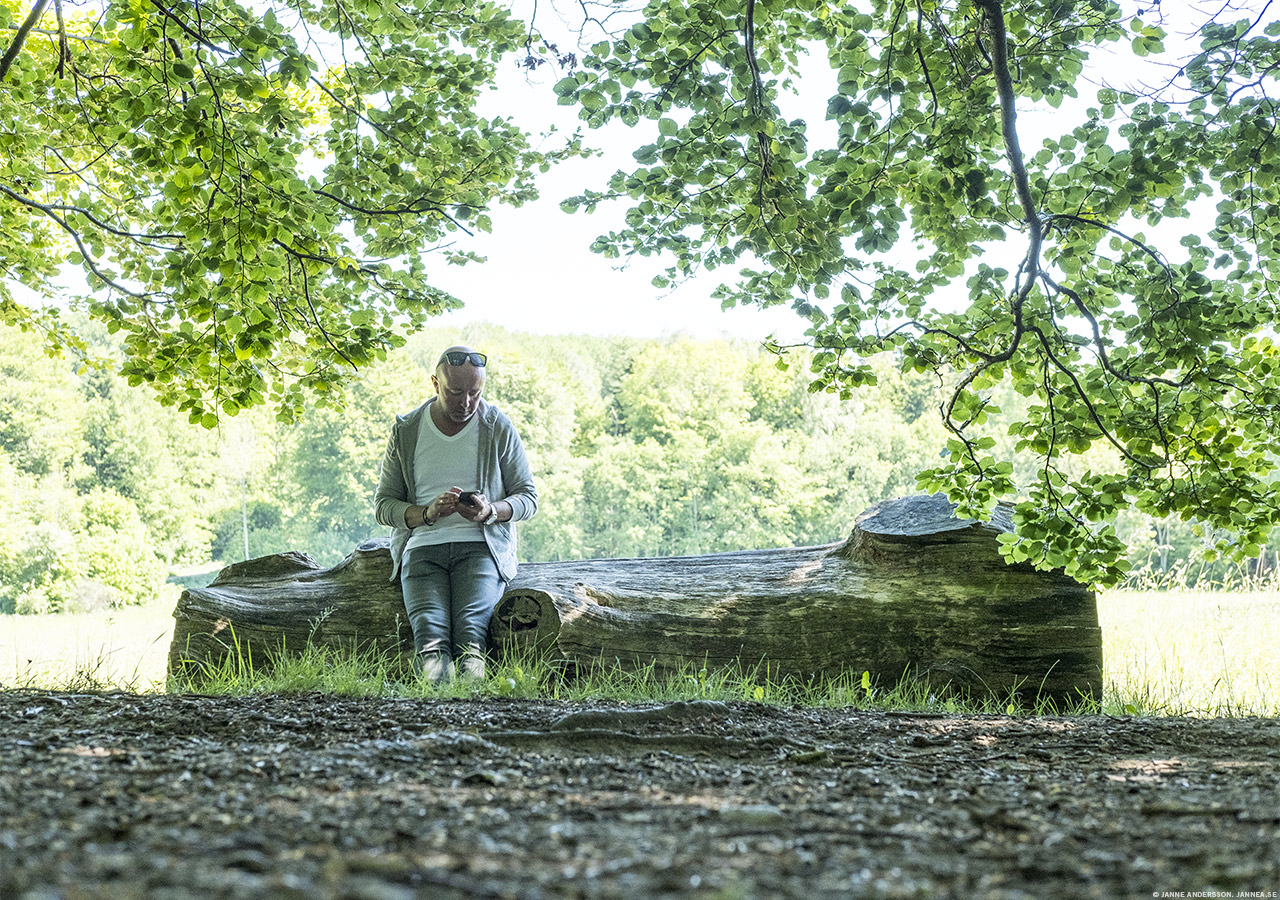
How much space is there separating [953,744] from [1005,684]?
2.33m

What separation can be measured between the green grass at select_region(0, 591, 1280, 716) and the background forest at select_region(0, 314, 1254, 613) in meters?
35.7

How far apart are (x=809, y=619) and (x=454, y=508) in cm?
217

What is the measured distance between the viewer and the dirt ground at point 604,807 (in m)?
1.34

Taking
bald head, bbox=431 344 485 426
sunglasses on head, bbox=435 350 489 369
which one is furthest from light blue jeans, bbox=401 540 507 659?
sunglasses on head, bbox=435 350 489 369

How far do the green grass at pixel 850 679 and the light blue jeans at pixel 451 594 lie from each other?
11.2 inches

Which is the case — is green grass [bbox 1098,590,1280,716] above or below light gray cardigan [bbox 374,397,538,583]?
below

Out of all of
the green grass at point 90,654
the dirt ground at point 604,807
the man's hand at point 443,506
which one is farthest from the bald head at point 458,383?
the dirt ground at point 604,807

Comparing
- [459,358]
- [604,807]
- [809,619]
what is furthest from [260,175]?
[809,619]

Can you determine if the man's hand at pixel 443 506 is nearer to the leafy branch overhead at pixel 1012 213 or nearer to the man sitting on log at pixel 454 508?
the man sitting on log at pixel 454 508

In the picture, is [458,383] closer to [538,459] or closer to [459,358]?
[459,358]

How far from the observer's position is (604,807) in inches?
72.1

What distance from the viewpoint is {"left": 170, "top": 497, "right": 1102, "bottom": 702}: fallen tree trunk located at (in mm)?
4934

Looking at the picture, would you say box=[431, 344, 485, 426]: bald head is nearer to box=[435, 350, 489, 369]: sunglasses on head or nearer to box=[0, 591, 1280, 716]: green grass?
box=[435, 350, 489, 369]: sunglasses on head

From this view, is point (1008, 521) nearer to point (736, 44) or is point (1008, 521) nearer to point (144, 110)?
point (736, 44)
